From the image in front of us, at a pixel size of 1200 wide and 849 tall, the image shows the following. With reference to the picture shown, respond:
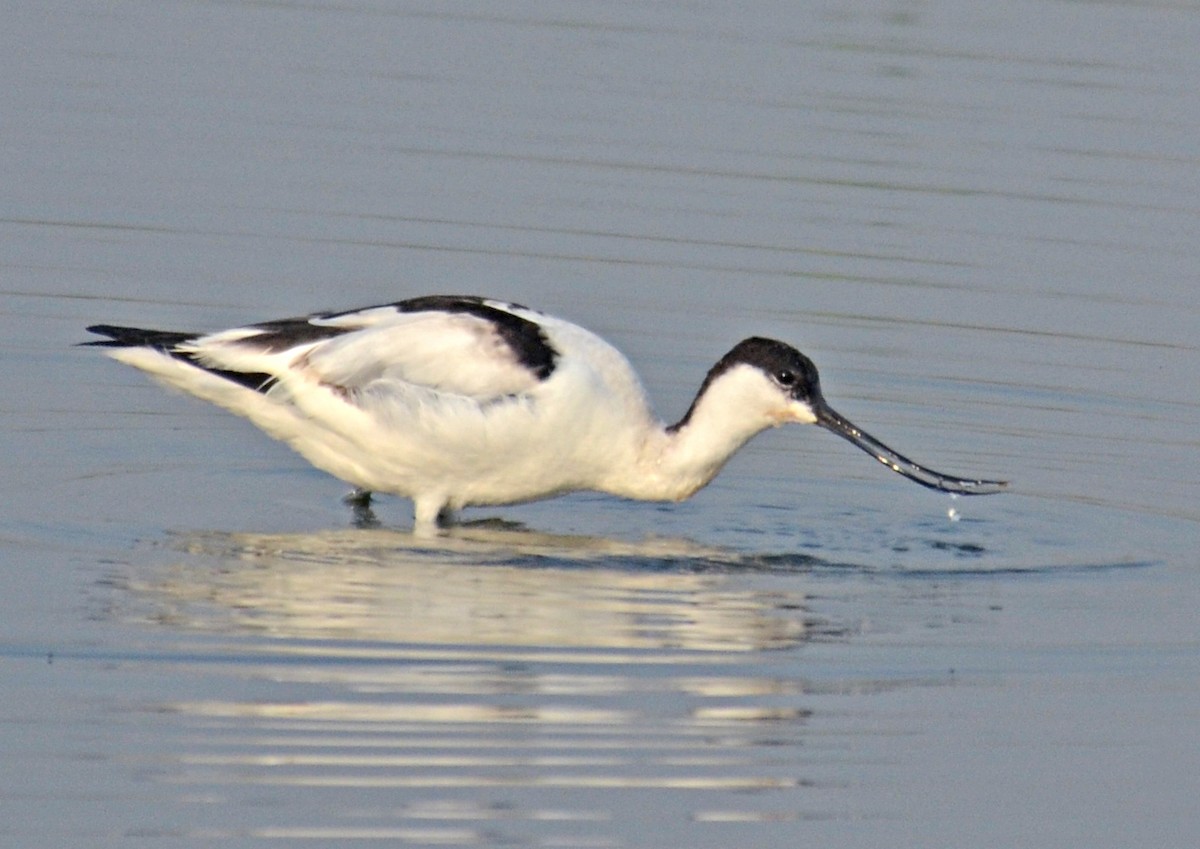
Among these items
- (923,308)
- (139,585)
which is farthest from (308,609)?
(923,308)

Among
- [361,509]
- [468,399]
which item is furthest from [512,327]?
[361,509]

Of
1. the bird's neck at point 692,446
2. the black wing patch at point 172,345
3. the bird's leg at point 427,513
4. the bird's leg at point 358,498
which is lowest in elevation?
the bird's leg at point 427,513

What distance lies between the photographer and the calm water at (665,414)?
784cm

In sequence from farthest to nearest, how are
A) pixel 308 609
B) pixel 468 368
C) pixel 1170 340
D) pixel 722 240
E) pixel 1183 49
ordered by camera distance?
pixel 1183 49 → pixel 722 240 → pixel 1170 340 → pixel 468 368 → pixel 308 609

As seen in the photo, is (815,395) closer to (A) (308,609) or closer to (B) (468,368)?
(B) (468,368)

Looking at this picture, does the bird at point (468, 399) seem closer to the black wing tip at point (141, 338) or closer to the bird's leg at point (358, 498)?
the black wing tip at point (141, 338)

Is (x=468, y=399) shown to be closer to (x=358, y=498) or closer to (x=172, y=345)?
(x=358, y=498)

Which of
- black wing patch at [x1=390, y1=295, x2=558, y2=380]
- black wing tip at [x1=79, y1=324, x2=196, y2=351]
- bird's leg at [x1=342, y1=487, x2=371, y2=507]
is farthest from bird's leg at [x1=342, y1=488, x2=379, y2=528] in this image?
black wing tip at [x1=79, y1=324, x2=196, y2=351]

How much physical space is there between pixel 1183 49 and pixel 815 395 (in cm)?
993

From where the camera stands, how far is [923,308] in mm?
14609

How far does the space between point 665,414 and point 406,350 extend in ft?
7.80

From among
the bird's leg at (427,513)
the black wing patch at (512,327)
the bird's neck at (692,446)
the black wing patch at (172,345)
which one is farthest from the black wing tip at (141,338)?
the bird's neck at (692,446)

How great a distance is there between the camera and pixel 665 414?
43.0 ft

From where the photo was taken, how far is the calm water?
784 cm
